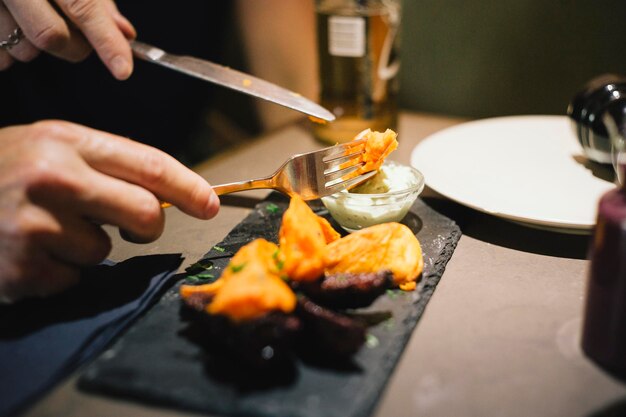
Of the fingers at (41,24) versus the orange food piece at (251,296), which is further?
the fingers at (41,24)

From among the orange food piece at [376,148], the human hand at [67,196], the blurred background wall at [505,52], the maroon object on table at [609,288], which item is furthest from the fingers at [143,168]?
the blurred background wall at [505,52]

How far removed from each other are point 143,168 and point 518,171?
916mm

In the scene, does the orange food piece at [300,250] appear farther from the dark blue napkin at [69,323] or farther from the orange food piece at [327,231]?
the dark blue napkin at [69,323]

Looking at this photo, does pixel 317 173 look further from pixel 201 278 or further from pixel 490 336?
pixel 490 336

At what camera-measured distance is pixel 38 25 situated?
1371 mm

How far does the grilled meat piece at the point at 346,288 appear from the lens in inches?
36.2

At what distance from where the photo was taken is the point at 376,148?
1175 mm

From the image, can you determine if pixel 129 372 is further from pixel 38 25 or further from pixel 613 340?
pixel 38 25

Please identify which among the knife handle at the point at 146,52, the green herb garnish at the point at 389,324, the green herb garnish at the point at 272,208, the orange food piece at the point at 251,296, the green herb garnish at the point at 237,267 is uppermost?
the knife handle at the point at 146,52

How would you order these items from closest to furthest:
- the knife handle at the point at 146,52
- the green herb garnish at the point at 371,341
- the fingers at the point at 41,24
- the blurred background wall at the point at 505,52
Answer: the green herb garnish at the point at 371,341 < the fingers at the point at 41,24 < the knife handle at the point at 146,52 < the blurred background wall at the point at 505,52

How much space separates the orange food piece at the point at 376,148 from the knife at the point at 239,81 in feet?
0.70

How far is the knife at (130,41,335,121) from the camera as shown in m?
1.38

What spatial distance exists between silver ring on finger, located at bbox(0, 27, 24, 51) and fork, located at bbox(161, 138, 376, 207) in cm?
76

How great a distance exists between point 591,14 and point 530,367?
4.68ft
